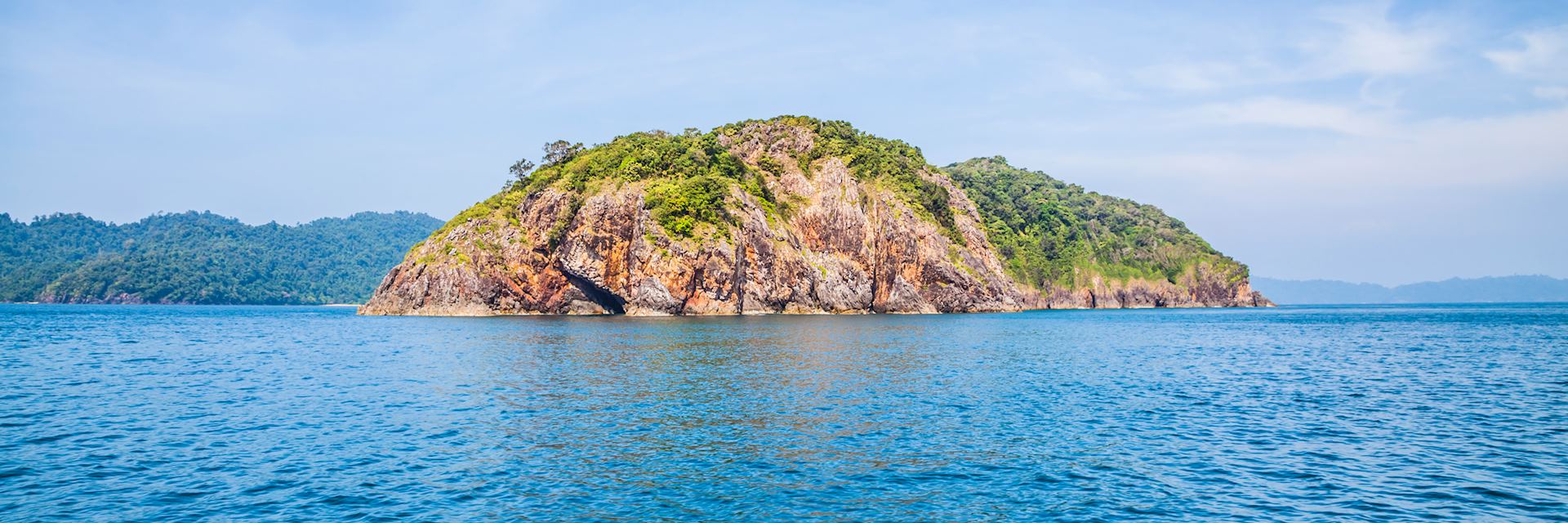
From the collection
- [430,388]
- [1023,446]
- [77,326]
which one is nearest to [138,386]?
[430,388]

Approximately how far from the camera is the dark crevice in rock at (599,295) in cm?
12281

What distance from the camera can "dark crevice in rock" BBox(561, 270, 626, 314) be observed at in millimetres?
122812

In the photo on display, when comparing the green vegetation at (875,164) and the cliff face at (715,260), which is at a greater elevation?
the green vegetation at (875,164)

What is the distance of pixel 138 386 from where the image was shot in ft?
116

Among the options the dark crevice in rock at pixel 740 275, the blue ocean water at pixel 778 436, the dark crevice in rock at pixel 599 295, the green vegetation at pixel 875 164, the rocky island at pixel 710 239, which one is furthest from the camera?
the green vegetation at pixel 875 164

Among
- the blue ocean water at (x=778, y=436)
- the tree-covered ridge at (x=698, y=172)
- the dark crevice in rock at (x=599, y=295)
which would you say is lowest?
the blue ocean water at (x=778, y=436)

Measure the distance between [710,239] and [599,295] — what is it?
21.8 m

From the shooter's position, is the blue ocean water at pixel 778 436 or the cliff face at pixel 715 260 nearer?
the blue ocean water at pixel 778 436

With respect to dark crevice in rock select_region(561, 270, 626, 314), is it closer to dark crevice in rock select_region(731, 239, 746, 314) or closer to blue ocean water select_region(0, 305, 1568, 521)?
dark crevice in rock select_region(731, 239, 746, 314)

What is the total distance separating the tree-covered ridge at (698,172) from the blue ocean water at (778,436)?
70012 millimetres

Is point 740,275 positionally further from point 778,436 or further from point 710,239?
point 778,436

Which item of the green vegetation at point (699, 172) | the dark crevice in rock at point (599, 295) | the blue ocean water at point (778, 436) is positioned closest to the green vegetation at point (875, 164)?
the green vegetation at point (699, 172)

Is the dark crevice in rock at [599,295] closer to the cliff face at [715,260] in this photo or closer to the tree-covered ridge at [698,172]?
the cliff face at [715,260]

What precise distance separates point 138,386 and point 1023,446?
119ft
